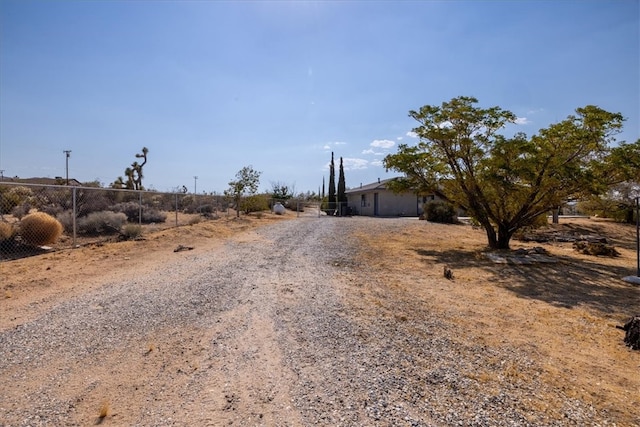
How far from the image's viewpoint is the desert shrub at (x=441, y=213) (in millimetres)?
24531

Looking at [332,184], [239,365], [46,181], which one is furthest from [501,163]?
[46,181]

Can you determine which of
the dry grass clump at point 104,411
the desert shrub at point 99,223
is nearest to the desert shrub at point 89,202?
the desert shrub at point 99,223

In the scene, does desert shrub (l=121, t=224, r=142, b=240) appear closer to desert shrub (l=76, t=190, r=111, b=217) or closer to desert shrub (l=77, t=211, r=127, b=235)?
desert shrub (l=77, t=211, r=127, b=235)

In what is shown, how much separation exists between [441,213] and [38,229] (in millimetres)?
21396

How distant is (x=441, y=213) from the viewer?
24.6 meters

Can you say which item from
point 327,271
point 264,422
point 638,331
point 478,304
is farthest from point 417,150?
point 264,422

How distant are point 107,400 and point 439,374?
10.00ft

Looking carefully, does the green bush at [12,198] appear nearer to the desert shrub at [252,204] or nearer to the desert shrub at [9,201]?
the desert shrub at [9,201]

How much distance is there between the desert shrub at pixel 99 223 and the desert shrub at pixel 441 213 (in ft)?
61.3

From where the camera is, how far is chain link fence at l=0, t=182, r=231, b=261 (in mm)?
9734

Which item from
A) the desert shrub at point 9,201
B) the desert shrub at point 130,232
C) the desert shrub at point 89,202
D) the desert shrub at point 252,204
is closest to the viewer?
the desert shrub at point 9,201

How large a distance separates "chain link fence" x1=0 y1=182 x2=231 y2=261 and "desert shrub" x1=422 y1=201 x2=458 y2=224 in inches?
597

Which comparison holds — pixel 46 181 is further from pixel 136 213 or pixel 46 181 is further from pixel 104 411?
pixel 104 411

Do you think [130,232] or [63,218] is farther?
[130,232]
